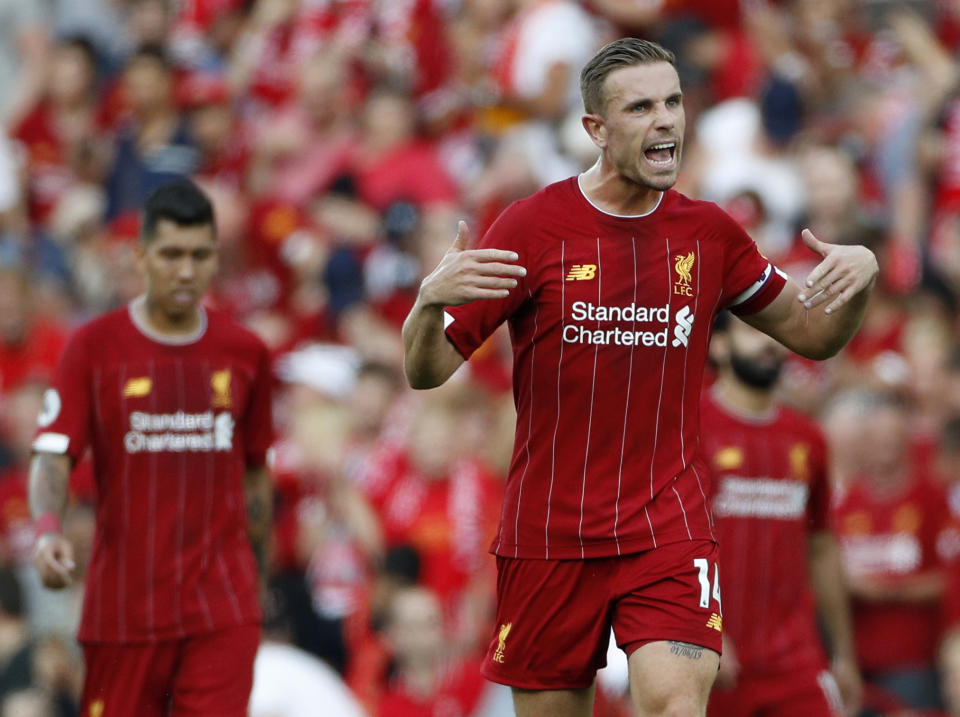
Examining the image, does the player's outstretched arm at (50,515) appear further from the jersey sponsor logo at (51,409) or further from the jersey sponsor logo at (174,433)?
the jersey sponsor logo at (174,433)

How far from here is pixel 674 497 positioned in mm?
6363

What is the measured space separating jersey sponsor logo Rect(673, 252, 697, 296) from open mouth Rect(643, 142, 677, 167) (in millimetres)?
356

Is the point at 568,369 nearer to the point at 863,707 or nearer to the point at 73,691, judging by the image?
the point at 863,707

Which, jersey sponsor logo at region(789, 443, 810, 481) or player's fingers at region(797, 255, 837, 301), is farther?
jersey sponsor logo at region(789, 443, 810, 481)

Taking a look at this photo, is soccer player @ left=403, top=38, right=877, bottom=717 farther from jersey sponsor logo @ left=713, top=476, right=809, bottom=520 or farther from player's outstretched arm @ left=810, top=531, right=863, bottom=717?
player's outstretched arm @ left=810, top=531, right=863, bottom=717

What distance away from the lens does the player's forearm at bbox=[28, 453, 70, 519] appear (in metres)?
7.40

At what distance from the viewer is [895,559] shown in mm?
9844

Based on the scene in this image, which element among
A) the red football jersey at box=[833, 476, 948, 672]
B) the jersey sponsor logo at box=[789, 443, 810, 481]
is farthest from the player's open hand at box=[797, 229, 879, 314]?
the red football jersey at box=[833, 476, 948, 672]

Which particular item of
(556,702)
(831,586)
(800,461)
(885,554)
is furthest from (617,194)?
(885,554)

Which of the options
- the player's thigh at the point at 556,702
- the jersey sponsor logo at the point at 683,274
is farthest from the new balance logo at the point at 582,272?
the player's thigh at the point at 556,702

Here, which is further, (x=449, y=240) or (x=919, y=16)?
(x=919, y=16)

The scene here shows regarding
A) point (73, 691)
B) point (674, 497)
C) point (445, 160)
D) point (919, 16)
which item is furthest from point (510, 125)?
point (674, 497)

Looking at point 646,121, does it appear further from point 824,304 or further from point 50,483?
point 50,483

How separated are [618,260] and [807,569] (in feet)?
9.87
